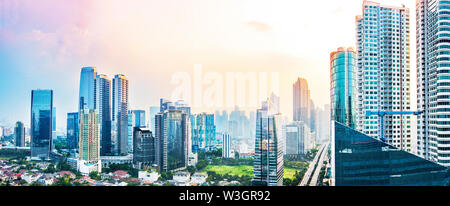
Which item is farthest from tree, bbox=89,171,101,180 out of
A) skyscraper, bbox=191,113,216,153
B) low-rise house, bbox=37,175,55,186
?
skyscraper, bbox=191,113,216,153

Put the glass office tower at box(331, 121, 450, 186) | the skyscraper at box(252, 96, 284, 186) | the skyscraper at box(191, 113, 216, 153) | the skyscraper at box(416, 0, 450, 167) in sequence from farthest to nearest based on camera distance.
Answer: the skyscraper at box(191, 113, 216, 153), the skyscraper at box(252, 96, 284, 186), the skyscraper at box(416, 0, 450, 167), the glass office tower at box(331, 121, 450, 186)

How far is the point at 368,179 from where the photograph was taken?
2.62 meters

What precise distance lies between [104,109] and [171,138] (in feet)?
6.62

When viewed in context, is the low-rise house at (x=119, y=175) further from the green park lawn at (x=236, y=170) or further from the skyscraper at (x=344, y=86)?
the skyscraper at (x=344, y=86)

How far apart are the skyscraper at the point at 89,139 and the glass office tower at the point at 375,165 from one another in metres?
4.37

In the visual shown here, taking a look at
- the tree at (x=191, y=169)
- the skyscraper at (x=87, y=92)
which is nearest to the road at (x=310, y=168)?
the tree at (x=191, y=169)

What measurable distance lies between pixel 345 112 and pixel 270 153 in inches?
63.8

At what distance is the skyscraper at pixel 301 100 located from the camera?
13.1ft

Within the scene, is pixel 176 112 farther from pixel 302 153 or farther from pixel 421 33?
pixel 421 33

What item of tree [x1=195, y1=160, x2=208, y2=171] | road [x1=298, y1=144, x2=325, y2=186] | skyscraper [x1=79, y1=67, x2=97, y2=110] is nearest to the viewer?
road [x1=298, y1=144, x2=325, y2=186]

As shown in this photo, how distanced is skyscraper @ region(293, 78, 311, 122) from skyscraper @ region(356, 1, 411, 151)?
1.26 metres

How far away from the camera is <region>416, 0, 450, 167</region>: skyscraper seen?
362 cm

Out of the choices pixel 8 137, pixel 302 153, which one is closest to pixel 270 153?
pixel 302 153

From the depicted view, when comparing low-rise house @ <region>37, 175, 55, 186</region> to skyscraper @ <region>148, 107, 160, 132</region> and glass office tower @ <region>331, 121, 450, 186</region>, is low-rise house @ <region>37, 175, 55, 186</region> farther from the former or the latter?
glass office tower @ <region>331, 121, 450, 186</region>
